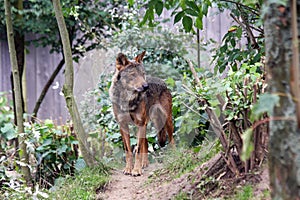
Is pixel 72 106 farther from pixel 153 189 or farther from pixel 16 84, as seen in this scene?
Answer: pixel 153 189

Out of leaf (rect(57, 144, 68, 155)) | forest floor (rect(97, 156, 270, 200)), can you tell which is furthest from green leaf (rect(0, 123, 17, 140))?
forest floor (rect(97, 156, 270, 200))

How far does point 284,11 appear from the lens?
5.94ft

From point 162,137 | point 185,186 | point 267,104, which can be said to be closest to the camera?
point 267,104

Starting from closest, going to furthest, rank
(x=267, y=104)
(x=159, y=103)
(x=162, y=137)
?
(x=267, y=104) < (x=159, y=103) < (x=162, y=137)

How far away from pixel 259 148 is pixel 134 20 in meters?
3.91

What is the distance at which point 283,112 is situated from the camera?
1829mm

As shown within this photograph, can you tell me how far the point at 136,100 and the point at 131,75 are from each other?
0.84 feet

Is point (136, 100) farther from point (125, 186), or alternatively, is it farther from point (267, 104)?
point (267, 104)

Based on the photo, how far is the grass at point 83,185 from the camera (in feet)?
14.0

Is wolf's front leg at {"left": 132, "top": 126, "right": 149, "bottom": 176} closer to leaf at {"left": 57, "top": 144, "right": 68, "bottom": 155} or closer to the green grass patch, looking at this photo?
leaf at {"left": 57, "top": 144, "right": 68, "bottom": 155}

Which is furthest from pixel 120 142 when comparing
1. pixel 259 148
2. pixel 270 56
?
pixel 270 56

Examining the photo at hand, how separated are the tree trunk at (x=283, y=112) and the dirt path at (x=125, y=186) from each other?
2322 mm

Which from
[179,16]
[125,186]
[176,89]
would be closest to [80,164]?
[125,186]

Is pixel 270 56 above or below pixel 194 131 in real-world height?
above
